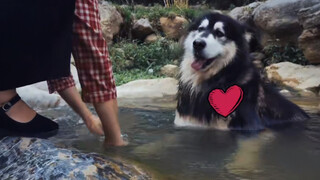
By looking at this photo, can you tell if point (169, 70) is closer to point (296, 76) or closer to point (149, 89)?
point (149, 89)

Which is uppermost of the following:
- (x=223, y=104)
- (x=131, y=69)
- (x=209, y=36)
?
(x=209, y=36)

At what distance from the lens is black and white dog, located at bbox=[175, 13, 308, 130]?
Result: 11.2 ft

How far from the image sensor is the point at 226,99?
11.0ft

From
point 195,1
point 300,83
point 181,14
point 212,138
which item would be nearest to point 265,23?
point 300,83

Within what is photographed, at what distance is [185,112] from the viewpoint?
3553mm

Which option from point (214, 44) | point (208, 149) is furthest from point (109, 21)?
point (208, 149)

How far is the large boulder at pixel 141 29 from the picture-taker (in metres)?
9.88

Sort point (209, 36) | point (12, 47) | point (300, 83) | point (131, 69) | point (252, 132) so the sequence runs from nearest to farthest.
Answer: point (12, 47) → point (252, 132) → point (209, 36) → point (300, 83) → point (131, 69)

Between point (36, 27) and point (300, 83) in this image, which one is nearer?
point (36, 27)

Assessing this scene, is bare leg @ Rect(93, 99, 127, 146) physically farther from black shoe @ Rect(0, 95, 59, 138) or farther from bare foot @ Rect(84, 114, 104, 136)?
black shoe @ Rect(0, 95, 59, 138)

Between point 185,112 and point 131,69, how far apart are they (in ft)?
15.8

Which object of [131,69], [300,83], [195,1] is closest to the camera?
[300,83]

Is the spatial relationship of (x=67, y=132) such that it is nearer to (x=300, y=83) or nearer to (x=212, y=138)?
(x=212, y=138)

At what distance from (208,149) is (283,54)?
593 centimetres
